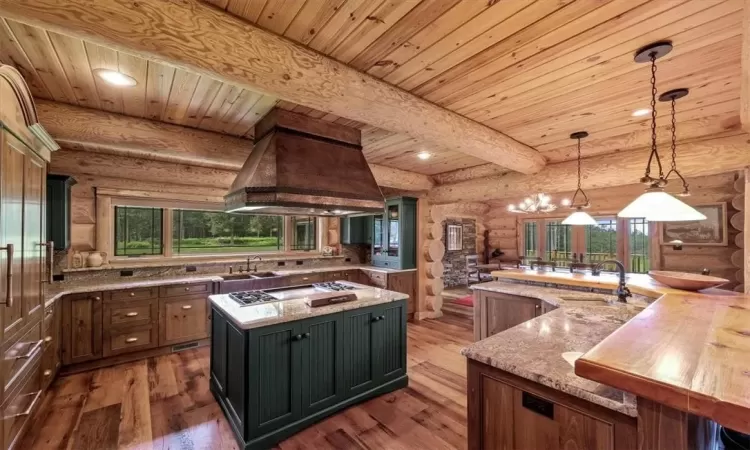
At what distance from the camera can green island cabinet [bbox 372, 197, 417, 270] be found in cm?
525

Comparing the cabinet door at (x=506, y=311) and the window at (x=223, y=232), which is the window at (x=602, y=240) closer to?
the cabinet door at (x=506, y=311)

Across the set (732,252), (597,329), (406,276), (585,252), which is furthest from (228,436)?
(585,252)

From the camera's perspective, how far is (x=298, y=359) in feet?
7.58

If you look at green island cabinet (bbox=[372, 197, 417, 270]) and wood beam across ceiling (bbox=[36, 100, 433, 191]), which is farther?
green island cabinet (bbox=[372, 197, 417, 270])

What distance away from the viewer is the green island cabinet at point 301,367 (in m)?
2.12

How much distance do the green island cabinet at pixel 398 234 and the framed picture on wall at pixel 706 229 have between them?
4.25 m

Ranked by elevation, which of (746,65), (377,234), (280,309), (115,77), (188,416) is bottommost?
(188,416)

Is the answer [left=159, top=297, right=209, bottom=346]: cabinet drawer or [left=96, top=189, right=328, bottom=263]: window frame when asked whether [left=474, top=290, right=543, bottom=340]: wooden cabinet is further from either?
[left=159, top=297, right=209, bottom=346]: cabinet drawer

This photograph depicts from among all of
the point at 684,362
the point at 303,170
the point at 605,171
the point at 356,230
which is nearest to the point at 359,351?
the point at 303,170

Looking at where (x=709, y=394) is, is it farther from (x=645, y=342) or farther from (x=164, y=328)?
(x=164, y=328)

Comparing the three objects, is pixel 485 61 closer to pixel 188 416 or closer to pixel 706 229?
pixel 188 416

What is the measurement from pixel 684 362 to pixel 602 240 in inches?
304

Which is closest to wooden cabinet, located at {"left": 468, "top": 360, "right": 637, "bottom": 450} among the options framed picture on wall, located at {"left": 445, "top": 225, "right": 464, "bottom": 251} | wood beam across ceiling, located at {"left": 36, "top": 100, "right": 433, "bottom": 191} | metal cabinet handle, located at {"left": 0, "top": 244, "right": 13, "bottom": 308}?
metal cabinet handle, located at {"left": 0, "top": 244, "right": 13, "bottom": 308}

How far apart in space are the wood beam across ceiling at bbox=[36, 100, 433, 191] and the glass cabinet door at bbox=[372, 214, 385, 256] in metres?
2.92
